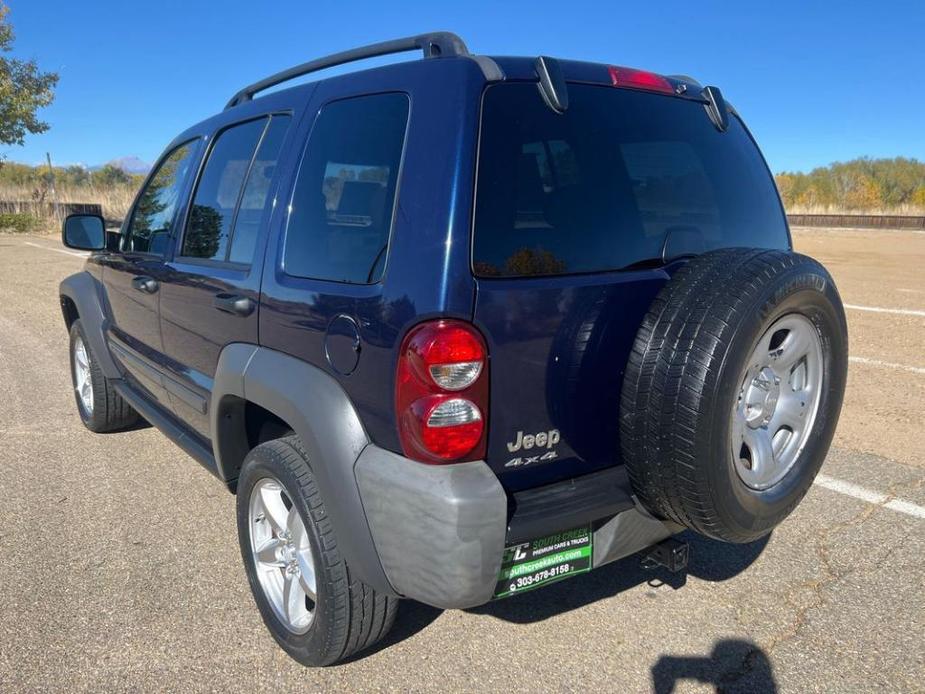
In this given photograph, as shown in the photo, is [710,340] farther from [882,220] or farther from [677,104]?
[882,220]

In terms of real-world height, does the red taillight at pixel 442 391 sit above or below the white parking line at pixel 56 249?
above

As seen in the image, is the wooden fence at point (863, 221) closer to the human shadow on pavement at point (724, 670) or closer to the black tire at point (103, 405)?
the black tire at point (103, 405)

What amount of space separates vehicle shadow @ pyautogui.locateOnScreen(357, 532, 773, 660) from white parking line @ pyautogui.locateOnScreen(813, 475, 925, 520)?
792mm


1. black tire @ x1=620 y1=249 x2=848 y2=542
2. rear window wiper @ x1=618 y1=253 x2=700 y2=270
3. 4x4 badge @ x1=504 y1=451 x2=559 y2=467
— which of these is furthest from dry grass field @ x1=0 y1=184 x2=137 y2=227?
black tire @ x1=620 y1=249 x2=848 y2=542

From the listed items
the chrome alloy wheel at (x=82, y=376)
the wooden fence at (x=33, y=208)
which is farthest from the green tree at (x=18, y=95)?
the chrome alloy wheel at (x=82, y=376)

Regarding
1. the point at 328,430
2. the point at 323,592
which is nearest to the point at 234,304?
the point at 328,430

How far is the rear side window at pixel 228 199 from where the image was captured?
2878mm

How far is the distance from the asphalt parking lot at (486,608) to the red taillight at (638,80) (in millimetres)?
1992

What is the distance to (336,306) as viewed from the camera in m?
2.24

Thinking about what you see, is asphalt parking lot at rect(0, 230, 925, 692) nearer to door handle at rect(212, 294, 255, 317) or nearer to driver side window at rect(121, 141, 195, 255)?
door handle at rect(212, 294, 255, 317)

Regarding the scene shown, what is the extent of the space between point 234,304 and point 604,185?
1.41 meters

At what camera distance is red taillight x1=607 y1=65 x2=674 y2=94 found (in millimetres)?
2478

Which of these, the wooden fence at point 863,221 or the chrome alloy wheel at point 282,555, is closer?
the chrome alloy wheel at point 282,555

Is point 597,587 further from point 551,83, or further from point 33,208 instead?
point 33,208
